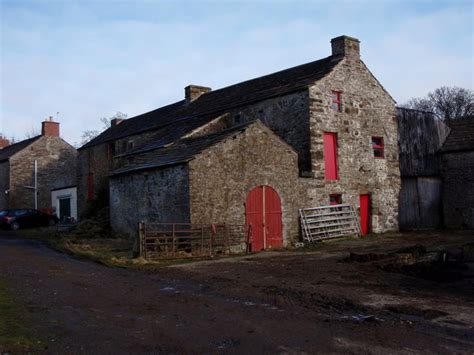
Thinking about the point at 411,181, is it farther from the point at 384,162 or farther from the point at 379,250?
the point at 379,250

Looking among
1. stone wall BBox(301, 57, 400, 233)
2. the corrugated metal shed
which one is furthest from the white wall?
the corrugated metal shed

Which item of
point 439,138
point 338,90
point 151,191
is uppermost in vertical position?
point 338,90

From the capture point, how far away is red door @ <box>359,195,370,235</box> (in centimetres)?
2594

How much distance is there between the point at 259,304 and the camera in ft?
32.7

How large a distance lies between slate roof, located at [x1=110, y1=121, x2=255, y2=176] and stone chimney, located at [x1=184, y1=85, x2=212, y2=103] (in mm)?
10291

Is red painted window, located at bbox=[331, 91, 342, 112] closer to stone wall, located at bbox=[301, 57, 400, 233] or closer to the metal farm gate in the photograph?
stone wall, located at bbox=[301, 57, 400, 233]

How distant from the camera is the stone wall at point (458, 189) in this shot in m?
27.8

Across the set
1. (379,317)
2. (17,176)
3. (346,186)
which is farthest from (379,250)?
(17,176)

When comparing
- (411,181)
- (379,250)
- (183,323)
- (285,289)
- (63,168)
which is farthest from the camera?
(63,168)

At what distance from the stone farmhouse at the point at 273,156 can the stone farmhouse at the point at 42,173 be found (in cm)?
917

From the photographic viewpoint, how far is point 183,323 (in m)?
8.42

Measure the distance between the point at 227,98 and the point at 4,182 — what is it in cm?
2277

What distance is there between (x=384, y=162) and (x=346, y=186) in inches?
137

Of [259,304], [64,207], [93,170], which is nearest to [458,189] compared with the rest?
[259,304]
